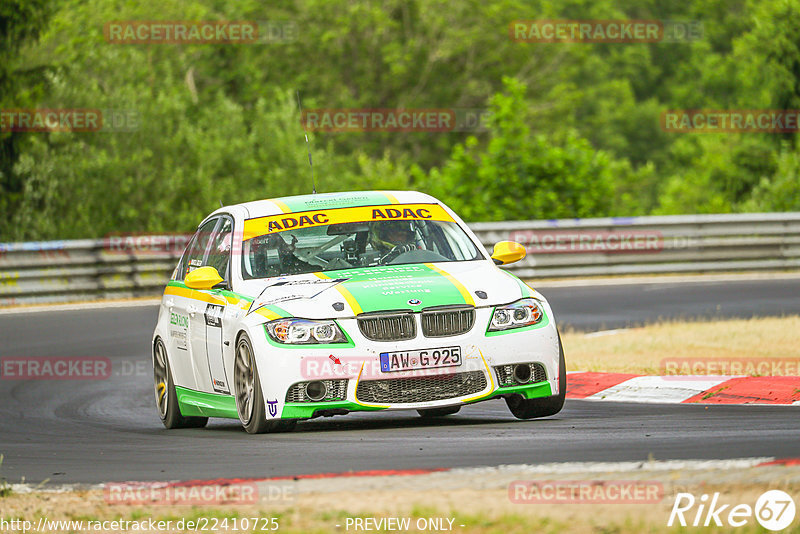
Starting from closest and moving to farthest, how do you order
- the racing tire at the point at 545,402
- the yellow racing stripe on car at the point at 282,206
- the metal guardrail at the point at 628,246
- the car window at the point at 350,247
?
the racing tire at the point at 545,402
the car window at the point at 350,247
the yellow racing stripe on car at the point at 282,206
the metal guardrail at the point at 628,246

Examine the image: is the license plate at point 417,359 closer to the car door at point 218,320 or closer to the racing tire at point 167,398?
the car door at point 218,320

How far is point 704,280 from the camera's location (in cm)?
2202

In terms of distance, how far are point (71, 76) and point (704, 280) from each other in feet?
48.3

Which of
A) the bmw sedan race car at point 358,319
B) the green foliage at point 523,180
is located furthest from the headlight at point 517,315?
the green foliage at point 523,180

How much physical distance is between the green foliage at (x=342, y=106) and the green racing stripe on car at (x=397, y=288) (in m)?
17.6

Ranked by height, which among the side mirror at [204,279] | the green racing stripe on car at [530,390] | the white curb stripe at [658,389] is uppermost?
the side mirror at [204,279]

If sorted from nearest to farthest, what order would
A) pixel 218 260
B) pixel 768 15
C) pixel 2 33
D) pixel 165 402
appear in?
pixel 218 260
pixel 165 402
pixel 2 33
pixel 768 15

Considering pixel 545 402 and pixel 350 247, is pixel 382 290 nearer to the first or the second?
pixel 350 247

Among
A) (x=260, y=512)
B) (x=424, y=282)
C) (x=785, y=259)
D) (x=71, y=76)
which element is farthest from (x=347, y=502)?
(x=71, y=76)

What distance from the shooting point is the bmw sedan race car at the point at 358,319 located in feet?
28.1

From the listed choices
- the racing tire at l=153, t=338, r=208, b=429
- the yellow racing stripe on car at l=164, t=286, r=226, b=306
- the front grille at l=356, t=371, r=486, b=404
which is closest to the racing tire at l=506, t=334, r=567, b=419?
the front grille at l=356, t=371, r=486, b=404

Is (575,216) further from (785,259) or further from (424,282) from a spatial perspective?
(424,282)

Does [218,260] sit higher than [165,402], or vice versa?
[218,260]

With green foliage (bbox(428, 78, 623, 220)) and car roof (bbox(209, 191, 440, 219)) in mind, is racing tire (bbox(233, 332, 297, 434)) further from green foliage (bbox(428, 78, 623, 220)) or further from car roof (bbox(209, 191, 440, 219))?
green foliage (bbox(428, 78, 623, 220))
